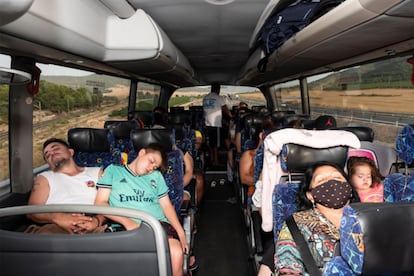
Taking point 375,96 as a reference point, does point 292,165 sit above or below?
below

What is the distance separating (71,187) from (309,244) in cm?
215

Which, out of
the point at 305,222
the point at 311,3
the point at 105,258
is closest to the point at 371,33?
the point at 311,3

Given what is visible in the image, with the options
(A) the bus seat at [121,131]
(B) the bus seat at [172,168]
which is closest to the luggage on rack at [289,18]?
(B) the bus seat at [172,168]

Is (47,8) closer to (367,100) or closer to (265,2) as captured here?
(265,2)

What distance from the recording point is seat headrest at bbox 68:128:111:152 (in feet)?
12.9

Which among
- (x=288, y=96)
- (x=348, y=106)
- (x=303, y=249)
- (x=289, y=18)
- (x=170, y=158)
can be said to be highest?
(x=288, y=96)

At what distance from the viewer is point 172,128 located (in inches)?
184

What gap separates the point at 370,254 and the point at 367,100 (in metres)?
4.30

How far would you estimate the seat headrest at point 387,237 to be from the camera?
1.33m

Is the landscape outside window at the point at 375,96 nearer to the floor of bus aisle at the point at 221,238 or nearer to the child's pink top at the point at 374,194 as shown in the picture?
the child's pink top at the point at 374,194

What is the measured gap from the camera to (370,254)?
52.3 inches

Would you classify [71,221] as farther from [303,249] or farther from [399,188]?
[399,188]

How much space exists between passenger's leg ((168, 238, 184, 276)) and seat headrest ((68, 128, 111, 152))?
5.58 feet

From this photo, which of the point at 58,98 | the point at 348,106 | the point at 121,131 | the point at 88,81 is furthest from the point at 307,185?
the point at 88,81
